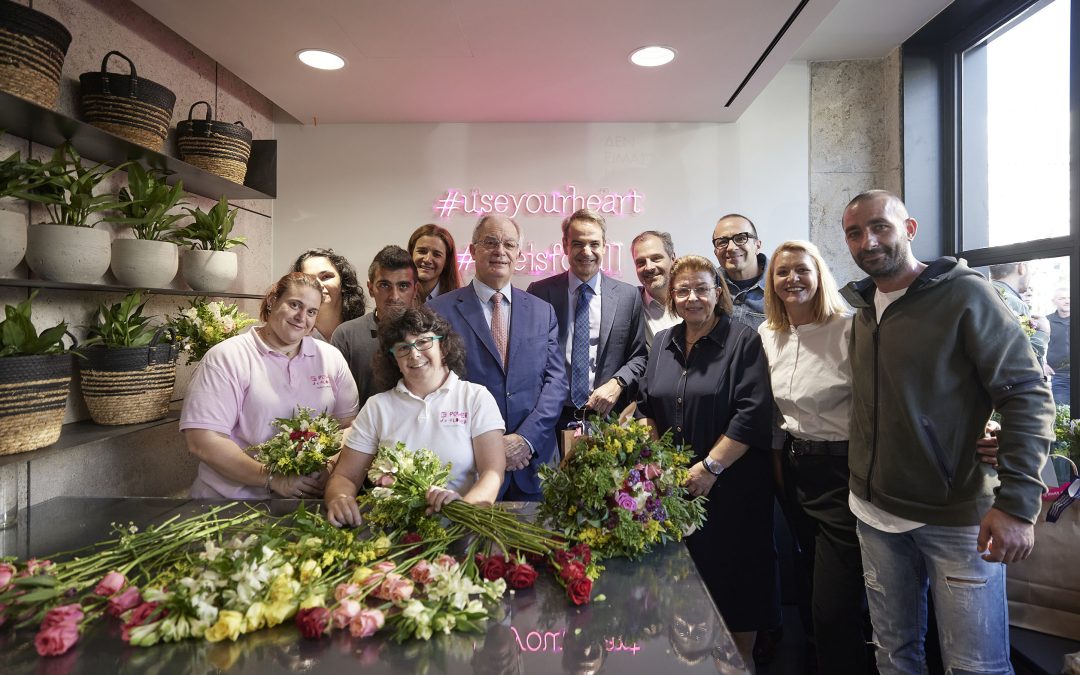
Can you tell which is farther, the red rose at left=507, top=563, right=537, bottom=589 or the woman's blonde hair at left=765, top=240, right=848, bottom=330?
the woman's blonde hair at left=765, top=240, right=848, bottom=330

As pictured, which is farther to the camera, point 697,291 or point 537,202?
point 537,202

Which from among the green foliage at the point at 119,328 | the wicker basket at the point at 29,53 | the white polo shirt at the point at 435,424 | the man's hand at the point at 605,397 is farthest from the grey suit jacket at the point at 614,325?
the wicker basket at the point at 29,53

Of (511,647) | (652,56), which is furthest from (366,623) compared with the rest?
(652,56)

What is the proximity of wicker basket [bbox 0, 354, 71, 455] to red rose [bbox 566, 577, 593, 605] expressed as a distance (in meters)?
1.88

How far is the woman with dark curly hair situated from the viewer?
12.0 ft

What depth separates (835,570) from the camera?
237 centimetres

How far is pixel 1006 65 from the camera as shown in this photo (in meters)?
3.54

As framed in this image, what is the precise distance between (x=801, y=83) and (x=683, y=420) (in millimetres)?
2983

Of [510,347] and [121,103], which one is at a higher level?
[121,103]

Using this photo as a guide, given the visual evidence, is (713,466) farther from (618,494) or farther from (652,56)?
(652,56)

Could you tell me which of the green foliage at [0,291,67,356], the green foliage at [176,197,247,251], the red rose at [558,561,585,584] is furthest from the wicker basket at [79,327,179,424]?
the red rose at [558,561,585,584]

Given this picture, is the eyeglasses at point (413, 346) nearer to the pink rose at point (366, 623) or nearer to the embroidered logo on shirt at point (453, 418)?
the embroidered logo on shirt at point (453, 418)

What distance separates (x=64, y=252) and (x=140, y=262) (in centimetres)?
37

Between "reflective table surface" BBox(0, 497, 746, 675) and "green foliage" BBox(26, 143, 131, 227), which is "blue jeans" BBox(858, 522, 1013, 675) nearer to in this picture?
"reflective table surface" BBox(0, 497, 746, 675)
